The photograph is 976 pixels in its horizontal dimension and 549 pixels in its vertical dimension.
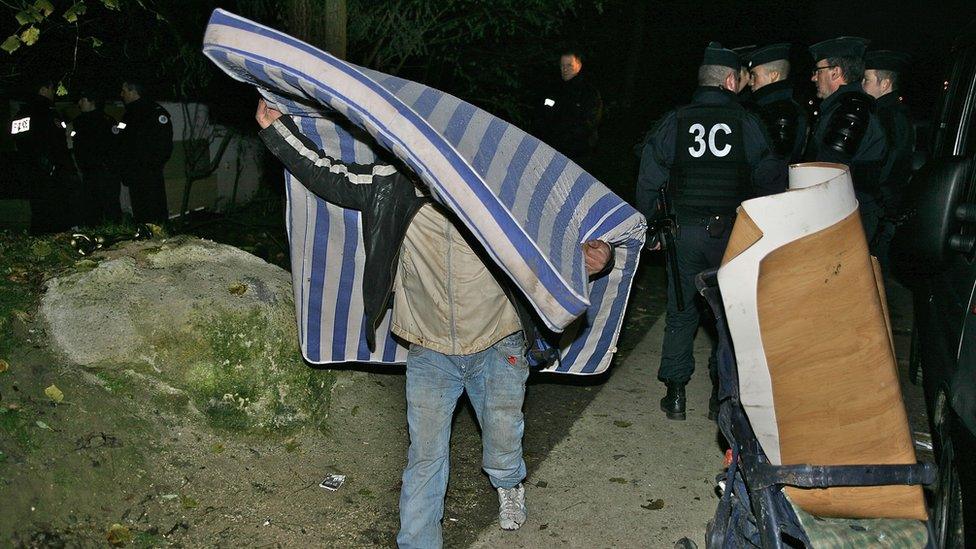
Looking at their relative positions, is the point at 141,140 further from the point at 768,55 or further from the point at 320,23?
the point at 768,55

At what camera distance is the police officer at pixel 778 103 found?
5.83 meters

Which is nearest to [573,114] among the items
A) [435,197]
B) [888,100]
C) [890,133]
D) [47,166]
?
[888,100]

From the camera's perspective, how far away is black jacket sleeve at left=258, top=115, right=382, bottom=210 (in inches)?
139

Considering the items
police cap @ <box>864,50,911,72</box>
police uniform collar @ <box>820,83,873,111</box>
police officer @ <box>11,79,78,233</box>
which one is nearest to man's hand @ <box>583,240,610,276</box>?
police uniform collar @ <box>820,83,873,111</box>

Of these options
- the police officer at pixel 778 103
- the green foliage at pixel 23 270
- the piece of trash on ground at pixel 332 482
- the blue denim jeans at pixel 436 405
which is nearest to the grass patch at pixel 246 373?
the piece of trash on ground at pixel 332 482

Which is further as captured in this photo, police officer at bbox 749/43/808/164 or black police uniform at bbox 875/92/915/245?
black police uniform at bbox 875/92/915/245

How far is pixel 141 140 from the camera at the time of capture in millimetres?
9266

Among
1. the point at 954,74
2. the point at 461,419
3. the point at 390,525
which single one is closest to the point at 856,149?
the point at 954,74

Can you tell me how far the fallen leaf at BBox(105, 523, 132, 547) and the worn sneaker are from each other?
169cm

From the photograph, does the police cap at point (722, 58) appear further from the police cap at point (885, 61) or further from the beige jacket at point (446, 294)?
the beige jacket at point (446, 294)

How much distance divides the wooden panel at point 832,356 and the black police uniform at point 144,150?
820 cm

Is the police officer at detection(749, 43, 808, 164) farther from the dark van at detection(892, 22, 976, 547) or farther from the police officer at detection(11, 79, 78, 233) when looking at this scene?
the police officer at detection(11, 79, 78, 233)

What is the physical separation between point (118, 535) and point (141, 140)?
6.35 meters

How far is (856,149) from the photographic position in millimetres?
Answer: 5551
